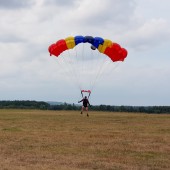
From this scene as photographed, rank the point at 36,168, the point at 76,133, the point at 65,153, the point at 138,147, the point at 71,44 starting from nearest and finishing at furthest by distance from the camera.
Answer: the point at 36,168 → the point at 65,153 → the point at 138,147 → the point at 76,133 → the point at 71,44

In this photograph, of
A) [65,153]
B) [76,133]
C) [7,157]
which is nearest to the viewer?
[7,157]

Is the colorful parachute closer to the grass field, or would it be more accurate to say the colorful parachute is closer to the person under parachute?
the person under parachute

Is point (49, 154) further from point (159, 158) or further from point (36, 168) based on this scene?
point (159, 158)

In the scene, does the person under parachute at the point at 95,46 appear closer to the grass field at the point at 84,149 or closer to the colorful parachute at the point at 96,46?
the colorful parachute at the point at 96,46

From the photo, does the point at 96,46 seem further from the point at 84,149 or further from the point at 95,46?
the point at 84,149

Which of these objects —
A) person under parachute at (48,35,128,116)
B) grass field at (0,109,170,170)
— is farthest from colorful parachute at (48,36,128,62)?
grass field at (0,109,170,170)

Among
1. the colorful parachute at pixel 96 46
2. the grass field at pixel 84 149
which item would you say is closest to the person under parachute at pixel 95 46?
the colorful parachute at pixel 96 46

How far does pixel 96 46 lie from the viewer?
30938mm

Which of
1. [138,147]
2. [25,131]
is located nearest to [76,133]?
[25,131]

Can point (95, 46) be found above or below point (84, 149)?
above

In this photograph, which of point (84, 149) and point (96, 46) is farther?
point (96, 46)

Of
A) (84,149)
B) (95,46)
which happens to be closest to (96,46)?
(95,46)

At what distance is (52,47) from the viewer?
30547 mm

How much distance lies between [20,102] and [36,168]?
297ft
